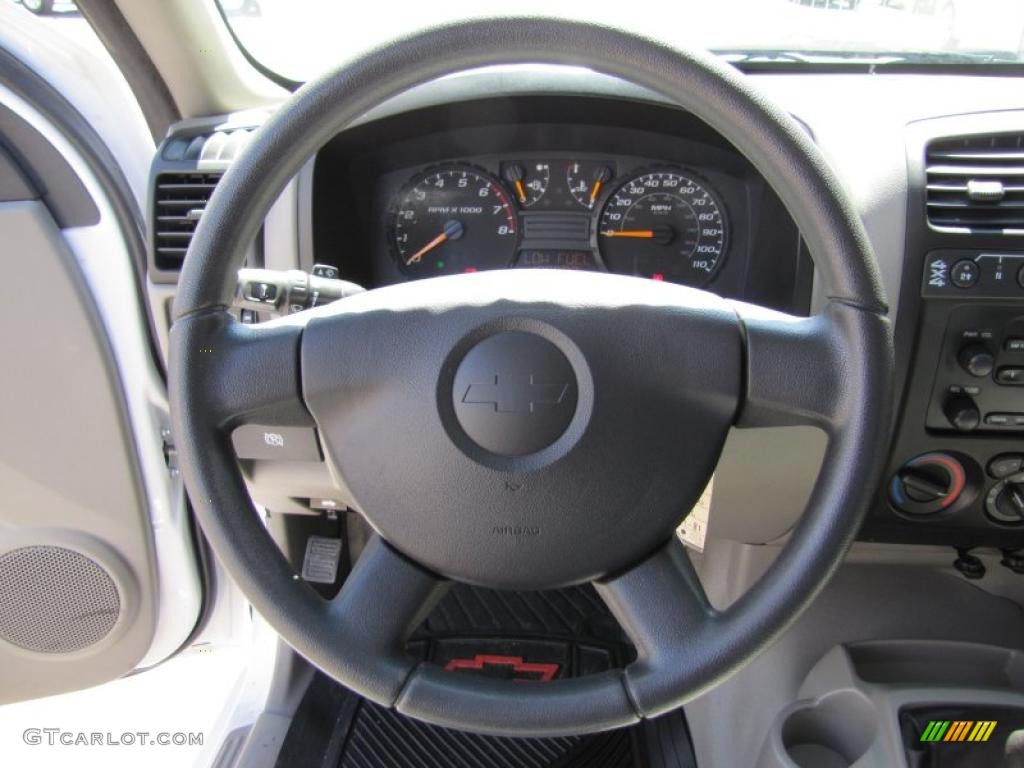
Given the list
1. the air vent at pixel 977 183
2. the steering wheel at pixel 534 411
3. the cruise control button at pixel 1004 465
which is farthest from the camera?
the cruise control button at pixel 1004 465

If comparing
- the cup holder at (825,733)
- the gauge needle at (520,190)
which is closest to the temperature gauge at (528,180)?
the gauge needle at (520,190)

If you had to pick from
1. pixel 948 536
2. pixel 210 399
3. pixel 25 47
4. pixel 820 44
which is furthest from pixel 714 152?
pixel 25 47

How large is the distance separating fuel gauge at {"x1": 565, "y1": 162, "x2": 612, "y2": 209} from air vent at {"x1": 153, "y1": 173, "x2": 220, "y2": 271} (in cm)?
56

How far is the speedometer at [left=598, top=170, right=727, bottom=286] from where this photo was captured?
1.43 metres

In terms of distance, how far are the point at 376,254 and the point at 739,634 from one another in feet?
3.15

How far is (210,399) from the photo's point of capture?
0.83 meters

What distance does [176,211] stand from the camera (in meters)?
1.40

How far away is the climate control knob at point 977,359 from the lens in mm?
1201

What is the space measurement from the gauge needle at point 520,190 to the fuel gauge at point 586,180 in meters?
0.07

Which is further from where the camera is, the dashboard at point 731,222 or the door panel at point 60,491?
the door panel at point 60,491

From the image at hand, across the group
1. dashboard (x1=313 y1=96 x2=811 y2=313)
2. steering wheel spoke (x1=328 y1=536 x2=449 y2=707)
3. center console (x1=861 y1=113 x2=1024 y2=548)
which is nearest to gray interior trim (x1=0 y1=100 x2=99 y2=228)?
dashboard (x1=313 y1=96 x2=811 y2=313)

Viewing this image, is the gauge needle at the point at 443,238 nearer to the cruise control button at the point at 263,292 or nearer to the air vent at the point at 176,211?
the air vent at the point at 176,211

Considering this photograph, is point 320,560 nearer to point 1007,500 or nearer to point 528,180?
point 528,180

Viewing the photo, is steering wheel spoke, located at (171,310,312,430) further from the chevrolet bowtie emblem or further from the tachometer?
the tachometer
